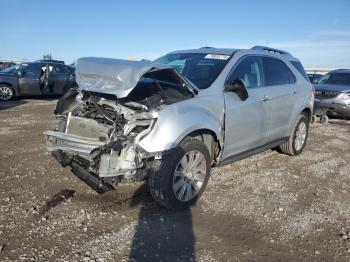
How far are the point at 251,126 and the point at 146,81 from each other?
5.46ft

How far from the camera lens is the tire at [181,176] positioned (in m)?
4.08

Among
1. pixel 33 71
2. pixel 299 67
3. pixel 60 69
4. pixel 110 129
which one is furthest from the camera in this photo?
pixel 60 69

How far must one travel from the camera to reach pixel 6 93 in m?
14.5

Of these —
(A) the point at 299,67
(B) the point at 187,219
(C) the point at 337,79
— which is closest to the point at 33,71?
(A) the point at 299,67

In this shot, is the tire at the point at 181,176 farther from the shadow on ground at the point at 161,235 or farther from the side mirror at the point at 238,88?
the side mirror at the point at 238,88

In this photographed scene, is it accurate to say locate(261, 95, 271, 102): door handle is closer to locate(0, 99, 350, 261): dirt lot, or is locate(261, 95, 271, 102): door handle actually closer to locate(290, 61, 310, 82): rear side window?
locate(0, 99, 350, 261): dirt lot

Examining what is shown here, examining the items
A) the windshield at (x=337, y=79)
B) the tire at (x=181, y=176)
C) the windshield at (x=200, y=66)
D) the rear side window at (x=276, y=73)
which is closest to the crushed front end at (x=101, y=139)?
the tire at (x=181, y=176)

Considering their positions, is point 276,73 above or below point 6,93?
above

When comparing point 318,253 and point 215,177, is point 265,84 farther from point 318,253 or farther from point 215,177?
point 318,253

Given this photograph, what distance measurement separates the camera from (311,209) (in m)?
4.68

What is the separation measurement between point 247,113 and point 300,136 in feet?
7.94

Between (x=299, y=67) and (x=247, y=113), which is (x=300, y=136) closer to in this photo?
(x=299, y=67)

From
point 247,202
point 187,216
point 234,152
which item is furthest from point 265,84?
point 187,216

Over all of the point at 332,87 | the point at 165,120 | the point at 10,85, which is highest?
the point at 165,120
